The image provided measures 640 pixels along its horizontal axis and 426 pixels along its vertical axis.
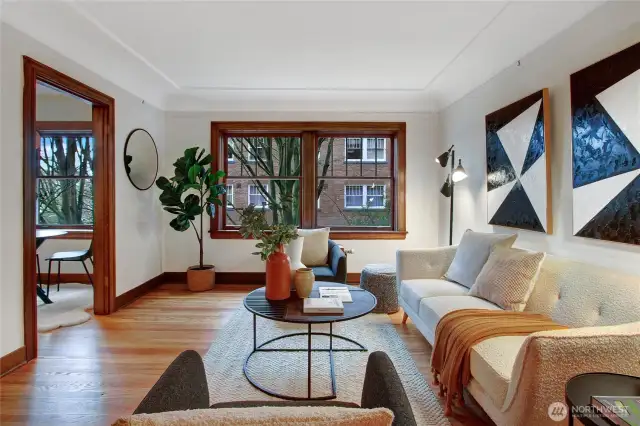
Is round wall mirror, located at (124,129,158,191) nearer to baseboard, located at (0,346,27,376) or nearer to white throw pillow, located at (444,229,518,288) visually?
baseboard, located at (0,346,27,376)

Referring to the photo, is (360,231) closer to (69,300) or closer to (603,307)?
(603,307)

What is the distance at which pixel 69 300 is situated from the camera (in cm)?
403

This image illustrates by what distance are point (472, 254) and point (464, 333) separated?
3.79ft

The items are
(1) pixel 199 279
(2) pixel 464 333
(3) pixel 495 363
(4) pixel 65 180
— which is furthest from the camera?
(4) pixel 65 180

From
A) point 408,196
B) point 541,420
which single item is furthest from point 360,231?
point 541,420

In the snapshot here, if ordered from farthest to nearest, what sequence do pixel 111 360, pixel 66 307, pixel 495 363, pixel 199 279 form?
pixel 199 279, pixel 66 307, pixel 111 360, pixel 495 363

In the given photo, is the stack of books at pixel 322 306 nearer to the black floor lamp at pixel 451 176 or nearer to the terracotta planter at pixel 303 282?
the terracotta planter at pixel 303 282

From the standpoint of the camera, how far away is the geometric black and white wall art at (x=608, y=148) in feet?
6.29

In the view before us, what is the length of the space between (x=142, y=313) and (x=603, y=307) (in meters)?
3.82

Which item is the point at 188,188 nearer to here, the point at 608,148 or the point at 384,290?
the point at 384,290

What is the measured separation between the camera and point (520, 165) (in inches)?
114

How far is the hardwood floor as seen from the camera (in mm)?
1967

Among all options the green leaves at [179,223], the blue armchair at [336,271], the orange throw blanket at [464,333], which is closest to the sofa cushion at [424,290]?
the orange throw blanket at [464,333]

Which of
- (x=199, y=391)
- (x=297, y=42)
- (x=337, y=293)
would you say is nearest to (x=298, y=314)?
(x=337, y=293)
